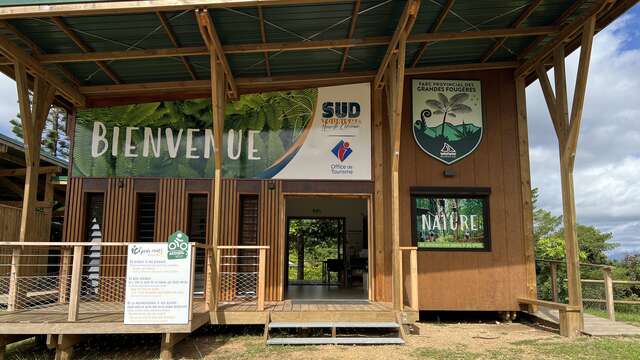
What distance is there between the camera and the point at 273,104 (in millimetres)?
8633

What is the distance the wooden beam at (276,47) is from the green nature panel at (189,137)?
57.2 inches

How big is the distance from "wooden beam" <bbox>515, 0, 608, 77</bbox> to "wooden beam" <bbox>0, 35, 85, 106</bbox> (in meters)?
7.91

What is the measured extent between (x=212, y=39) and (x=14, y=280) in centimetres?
409

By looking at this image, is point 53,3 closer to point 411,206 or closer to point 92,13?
point 92,13

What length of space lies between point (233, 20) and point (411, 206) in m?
4.27

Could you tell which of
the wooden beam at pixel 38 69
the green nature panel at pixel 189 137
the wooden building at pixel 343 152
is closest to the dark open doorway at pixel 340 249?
the wooden building at pixel 343 152

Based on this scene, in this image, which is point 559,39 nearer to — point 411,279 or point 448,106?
point 448,106

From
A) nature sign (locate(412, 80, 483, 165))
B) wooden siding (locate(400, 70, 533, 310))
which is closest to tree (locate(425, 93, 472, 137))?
nature sign (locate(412, 80, 483, 165))

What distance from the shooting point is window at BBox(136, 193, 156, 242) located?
8523 mm

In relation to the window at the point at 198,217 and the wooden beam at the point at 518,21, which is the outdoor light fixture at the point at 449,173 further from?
the window at the point at 198,217

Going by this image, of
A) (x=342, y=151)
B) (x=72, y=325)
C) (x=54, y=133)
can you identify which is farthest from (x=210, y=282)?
(x=54, y=133)

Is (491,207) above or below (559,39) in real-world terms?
below

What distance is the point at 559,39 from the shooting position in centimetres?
736

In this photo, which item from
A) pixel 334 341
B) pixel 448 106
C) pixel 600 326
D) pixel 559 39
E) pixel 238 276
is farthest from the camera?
pixel 448 106
